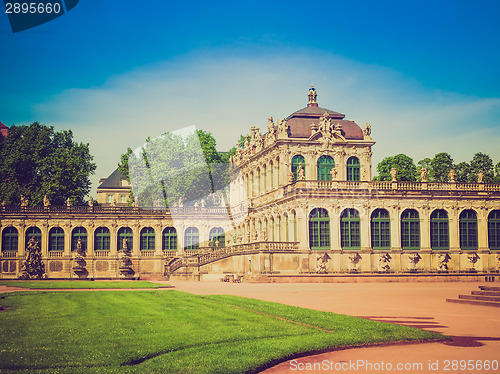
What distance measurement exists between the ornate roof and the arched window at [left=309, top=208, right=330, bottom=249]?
12.5 m

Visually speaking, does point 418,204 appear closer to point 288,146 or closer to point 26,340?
point 288,146

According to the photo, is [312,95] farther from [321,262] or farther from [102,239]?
[102,239]

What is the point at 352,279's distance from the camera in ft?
167

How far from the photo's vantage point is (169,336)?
16.5 meters

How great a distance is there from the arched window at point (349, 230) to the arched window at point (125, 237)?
28.7 m

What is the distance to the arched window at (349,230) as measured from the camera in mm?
58781

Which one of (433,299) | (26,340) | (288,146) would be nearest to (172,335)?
(26,340)

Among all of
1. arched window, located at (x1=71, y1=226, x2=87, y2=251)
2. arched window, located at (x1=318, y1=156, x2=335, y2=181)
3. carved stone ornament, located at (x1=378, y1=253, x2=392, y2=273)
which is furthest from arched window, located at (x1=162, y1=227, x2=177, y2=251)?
carved stone ornament, located at (x1=378, y1=253, x2=392, y2=273)

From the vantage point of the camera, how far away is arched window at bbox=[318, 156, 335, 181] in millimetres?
67562

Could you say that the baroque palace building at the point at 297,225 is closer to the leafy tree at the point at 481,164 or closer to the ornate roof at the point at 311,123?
the ornate roof at the point at 311,123

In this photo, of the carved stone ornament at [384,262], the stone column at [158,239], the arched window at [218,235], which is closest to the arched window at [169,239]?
the stone column at [158,239]

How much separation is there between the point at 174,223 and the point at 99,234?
9.13 metres

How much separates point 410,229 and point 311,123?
55.4 feet

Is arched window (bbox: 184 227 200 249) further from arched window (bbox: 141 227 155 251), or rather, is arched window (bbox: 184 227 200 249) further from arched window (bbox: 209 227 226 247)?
arched window (bbox: 141 227 155 251)
